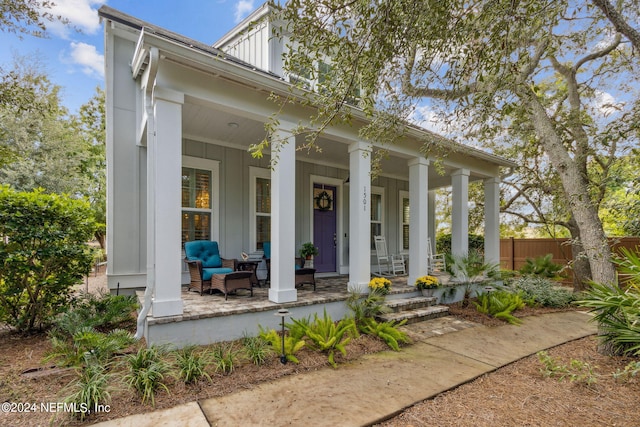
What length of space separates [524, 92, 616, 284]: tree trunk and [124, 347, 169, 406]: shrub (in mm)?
5287

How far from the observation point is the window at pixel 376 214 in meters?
8.67

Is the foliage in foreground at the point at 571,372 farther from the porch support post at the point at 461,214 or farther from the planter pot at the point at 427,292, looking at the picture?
the porch support post at the point at 461,214

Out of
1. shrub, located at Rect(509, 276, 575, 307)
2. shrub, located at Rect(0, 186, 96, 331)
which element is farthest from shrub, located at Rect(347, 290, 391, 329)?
shrub, located at Rect(0, 186, 96, 331)

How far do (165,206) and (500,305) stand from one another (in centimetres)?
569

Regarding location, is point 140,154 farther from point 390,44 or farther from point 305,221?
point 390,44

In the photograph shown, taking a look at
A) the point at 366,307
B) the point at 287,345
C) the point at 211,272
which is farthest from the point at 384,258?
the point at 287,345

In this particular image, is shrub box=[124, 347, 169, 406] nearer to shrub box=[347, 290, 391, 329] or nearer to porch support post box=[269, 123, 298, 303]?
porch support post box=[269, 123, 298, 303]

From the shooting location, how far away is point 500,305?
572 cm

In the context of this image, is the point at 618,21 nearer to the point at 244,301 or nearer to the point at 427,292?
the point at 427,292

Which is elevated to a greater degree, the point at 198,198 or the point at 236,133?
the point at 236,133

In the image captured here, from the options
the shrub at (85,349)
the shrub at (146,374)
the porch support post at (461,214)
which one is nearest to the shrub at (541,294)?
the porch support post at (461,214)

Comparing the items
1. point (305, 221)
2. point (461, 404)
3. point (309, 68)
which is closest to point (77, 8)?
point (309, 68)

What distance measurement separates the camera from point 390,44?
2717 millimetres

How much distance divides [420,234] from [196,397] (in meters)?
4.60
